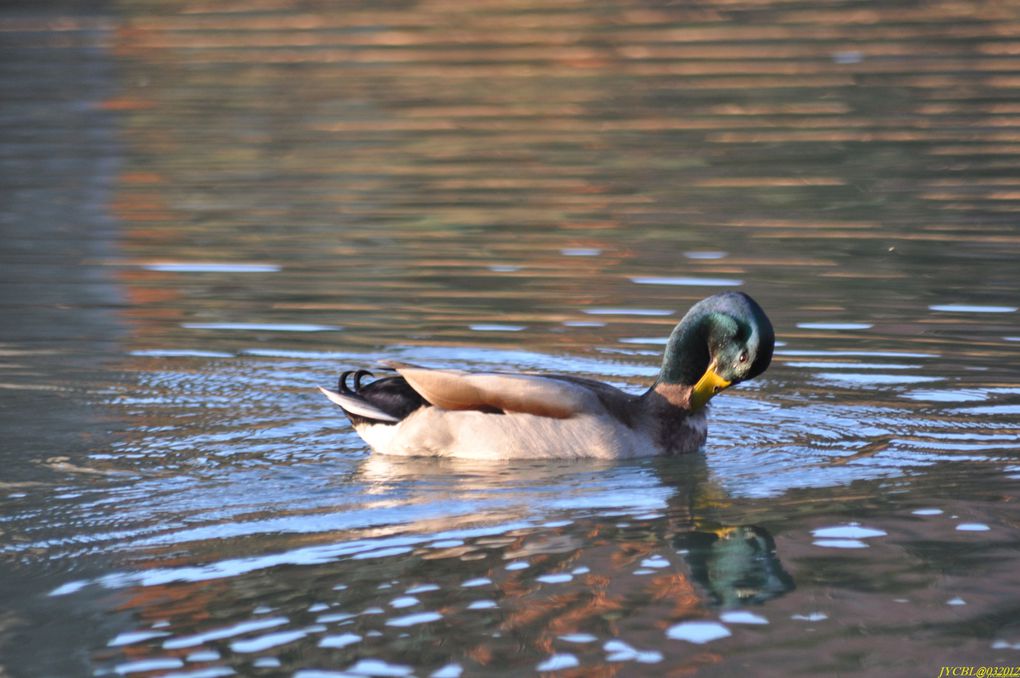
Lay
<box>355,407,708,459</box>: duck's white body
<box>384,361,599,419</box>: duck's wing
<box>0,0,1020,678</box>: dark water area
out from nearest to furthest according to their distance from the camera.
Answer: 1. <box>0,0,1020,678</box>: dark water area
2. <box>384,361,599,419</box>: duck's wing
3. <box>355,407,708,459</box>: duck's white body

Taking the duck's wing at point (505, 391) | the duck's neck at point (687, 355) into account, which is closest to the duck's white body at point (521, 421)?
the duck's wing at point (505, 391)

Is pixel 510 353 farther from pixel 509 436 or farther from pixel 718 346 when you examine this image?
pixel 718 346

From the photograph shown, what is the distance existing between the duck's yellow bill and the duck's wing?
0.52 m

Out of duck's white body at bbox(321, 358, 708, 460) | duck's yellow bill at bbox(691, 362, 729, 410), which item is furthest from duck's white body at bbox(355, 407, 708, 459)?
duck's yellow bill at bbox(691, 362, 729, 410)

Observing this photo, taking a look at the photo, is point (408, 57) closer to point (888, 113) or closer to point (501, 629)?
point (888, 113)

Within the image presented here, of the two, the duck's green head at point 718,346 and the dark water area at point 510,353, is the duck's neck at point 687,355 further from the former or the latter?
the dark water area at point 510,353

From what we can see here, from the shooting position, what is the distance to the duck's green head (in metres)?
8.99

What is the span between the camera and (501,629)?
22.2 feet

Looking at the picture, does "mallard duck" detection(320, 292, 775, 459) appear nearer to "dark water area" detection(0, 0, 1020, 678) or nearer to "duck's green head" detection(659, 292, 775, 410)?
"duck's green head" detection(659, 292, 775, 410)

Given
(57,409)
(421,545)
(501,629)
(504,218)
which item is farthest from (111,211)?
(501,629)

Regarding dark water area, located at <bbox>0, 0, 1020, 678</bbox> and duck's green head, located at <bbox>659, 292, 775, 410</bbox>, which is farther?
duck's green head, located at <bbox>659, 292, 775, 410</bbox>

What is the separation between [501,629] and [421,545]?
1033 mm

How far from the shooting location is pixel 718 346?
9172mm

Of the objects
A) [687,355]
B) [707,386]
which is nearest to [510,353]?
[687,355]
